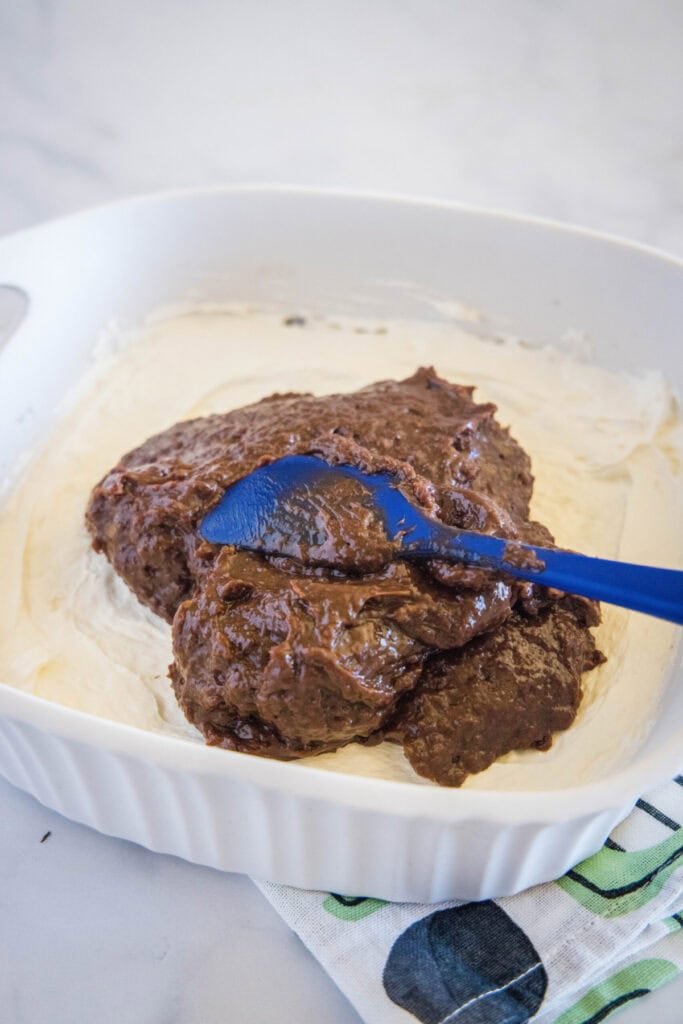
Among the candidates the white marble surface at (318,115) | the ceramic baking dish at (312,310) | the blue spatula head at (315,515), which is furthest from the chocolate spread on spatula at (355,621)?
the white marble surface at (318,115)

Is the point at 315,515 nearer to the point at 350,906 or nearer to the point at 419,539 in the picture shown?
the point at 419,539

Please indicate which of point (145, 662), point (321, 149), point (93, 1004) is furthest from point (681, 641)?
A: point (321, 149)

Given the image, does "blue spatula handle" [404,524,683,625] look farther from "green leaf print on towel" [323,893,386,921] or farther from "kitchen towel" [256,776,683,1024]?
"green leaf print on towel" [323,893,386,921]

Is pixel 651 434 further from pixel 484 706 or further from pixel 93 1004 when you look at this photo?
pixel 93 1004

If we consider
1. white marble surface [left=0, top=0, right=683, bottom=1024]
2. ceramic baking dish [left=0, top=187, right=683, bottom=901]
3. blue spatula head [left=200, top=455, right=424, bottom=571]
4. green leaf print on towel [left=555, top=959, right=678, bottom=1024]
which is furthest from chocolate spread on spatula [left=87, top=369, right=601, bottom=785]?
white marble surface [left=0, top=0, right=683, bottom=1024]

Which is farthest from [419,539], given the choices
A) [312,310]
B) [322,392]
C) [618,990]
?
[312,310]

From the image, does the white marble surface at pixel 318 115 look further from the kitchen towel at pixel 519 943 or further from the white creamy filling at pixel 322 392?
the kitchen towel at pixel 519 943

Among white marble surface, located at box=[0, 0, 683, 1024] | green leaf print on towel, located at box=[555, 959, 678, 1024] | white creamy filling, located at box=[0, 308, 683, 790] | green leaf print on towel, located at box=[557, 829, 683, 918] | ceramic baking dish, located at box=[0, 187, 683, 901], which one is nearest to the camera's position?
ceramic baking dish, located at box=[0, 187, 683, 901]
